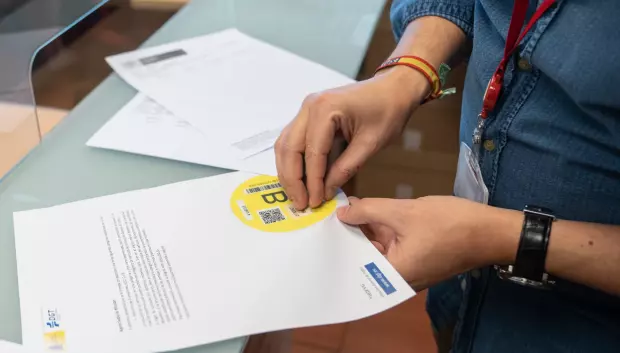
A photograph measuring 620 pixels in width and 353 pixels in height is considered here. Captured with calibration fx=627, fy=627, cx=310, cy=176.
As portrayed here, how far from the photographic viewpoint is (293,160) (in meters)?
0.62

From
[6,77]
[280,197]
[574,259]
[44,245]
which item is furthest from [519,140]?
[6,77]

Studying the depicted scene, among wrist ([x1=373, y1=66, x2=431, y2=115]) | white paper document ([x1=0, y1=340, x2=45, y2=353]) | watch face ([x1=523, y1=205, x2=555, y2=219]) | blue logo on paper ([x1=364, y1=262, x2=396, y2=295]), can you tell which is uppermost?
wrist ([x1=373, y1=66, x2=431, y2=115])

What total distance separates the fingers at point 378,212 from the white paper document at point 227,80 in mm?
205

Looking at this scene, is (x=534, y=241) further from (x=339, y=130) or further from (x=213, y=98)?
(x=213, y=98)

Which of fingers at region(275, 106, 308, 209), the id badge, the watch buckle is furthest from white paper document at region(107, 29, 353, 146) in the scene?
the watch buckle

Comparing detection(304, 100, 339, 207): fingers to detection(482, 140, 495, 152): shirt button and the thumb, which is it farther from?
detection(482, 140, 495, 152): shirt button

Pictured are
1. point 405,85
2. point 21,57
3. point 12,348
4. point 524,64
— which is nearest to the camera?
point 12,348

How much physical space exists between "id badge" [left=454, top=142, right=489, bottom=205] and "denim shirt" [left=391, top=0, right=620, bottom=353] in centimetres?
1

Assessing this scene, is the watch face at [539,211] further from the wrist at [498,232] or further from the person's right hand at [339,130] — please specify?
the person's right hand at [339,130]

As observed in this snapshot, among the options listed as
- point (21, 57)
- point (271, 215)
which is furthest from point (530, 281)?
point (21, 57)

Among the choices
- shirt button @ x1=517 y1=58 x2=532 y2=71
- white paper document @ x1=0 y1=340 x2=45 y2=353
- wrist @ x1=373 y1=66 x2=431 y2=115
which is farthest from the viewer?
wrist @ x1=373 y1=66 x2=431 y2=115

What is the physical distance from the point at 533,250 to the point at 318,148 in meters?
0.22

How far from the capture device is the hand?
543 mm

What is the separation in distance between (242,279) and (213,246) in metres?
0.05
